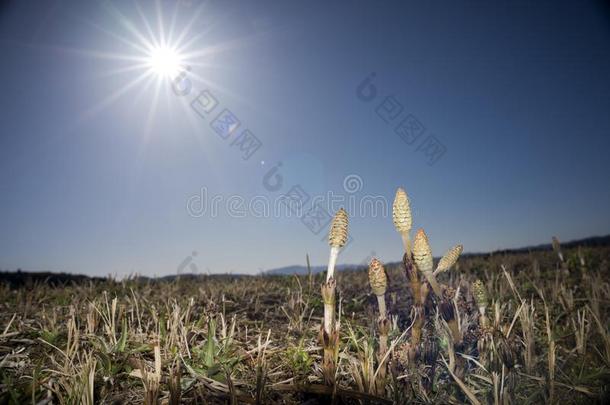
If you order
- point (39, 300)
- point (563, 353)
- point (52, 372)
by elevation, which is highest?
point (39, 300)

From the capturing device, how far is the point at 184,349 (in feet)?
8.52

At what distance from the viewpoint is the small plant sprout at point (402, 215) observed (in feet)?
6.50

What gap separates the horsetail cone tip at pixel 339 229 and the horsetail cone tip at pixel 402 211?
0.29 m

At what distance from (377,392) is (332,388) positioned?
25cm

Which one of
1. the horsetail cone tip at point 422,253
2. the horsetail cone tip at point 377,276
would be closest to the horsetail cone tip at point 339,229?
the horsetail cone tip at point 377,276

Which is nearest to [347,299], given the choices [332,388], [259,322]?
[259,322]

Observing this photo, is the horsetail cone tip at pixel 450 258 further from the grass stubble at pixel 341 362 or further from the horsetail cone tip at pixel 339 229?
the horsetail cone tip at pixel 339 229

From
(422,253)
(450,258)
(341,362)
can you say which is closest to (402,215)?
(422,253)

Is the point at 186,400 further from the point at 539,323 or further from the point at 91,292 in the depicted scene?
the point at 91,292

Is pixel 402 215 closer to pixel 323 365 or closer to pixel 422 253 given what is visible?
pixel 422 253

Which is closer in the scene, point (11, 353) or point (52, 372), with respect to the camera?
point (52, 372)

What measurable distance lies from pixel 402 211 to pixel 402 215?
2 centimetres

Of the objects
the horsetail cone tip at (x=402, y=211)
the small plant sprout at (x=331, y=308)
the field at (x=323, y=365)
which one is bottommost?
the field at (x=323, y=365)

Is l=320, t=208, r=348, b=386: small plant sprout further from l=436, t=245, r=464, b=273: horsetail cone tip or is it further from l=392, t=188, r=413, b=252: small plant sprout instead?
l=436, t=245, r=464, b=273: horsetail cone tip
